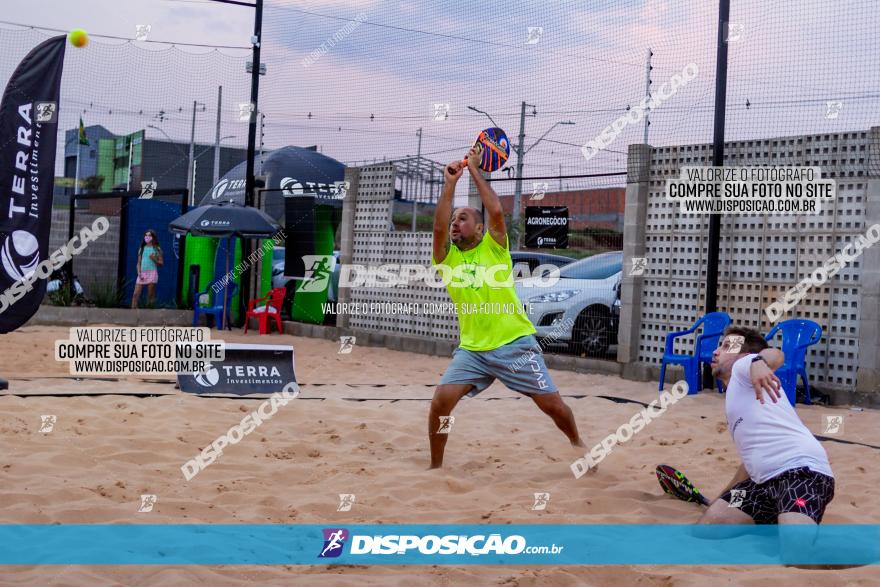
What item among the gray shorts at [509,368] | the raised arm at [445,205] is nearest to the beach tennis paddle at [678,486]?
the gray shorts at [509,368]

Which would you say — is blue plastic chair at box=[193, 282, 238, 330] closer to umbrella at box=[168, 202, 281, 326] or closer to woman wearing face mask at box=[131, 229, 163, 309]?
woman wearing face mask at box=[131, 229, 163, 309]

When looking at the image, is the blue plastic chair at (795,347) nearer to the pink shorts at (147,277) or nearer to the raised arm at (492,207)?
the raised arm at (492,207)

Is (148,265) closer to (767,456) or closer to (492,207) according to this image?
(492,207)

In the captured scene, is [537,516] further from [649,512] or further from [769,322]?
[769,322]

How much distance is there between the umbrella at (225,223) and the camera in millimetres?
12812

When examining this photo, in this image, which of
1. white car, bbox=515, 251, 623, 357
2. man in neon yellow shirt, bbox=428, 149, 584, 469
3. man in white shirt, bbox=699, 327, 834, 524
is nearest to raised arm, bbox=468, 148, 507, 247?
man in neon yellow shirt, bbox=428, 149, 584, 469

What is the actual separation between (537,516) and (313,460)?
1805 millimetres

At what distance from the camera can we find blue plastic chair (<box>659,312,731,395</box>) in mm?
8617

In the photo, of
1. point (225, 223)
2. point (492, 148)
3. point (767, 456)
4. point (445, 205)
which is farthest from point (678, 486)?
point (225, 223)

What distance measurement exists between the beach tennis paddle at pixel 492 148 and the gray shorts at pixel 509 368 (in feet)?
4.58

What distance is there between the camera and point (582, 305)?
34.5ft

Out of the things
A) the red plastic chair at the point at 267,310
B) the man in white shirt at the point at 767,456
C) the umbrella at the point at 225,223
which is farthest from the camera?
the red plastic chair at the point at 267,310

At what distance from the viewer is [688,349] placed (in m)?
9.27

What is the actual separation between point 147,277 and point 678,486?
39.0 feet
